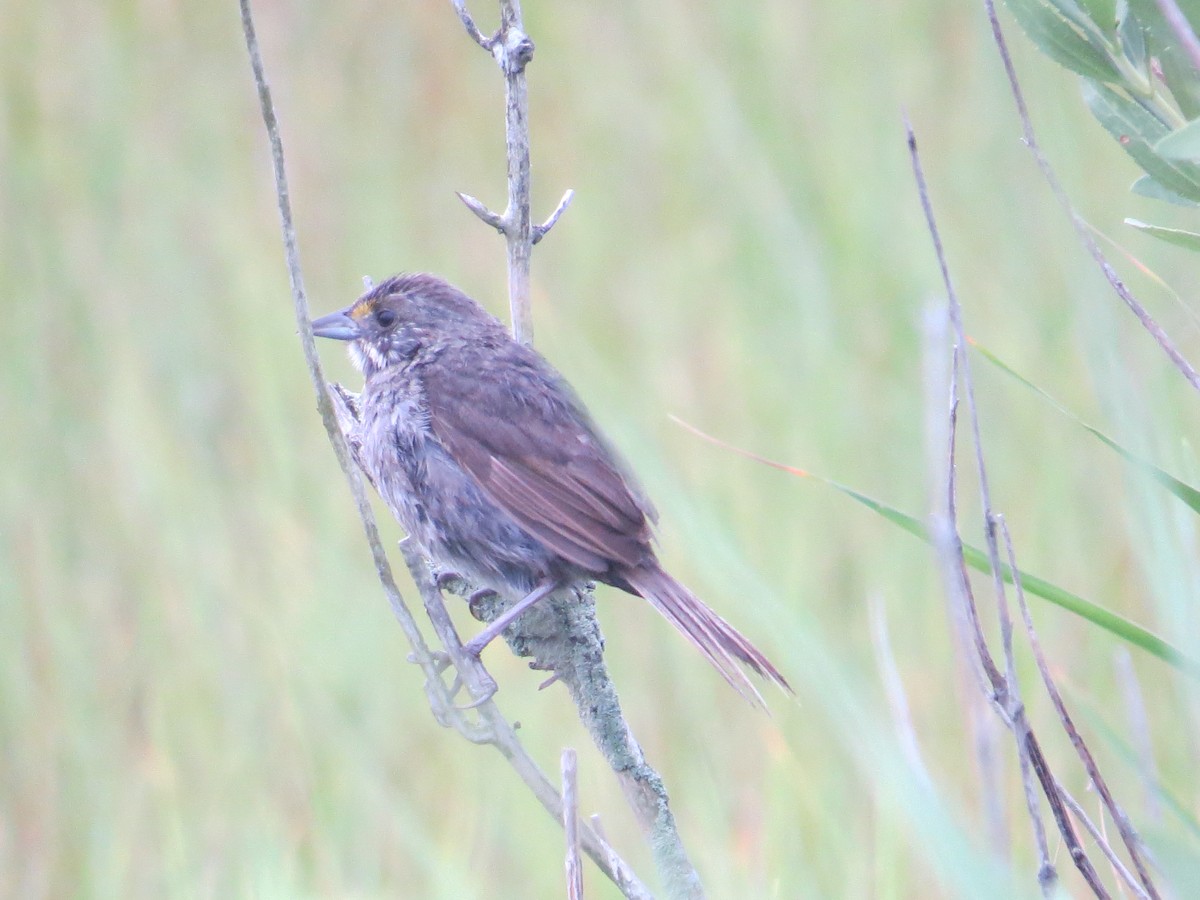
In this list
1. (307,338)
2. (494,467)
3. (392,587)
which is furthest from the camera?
(494,467)

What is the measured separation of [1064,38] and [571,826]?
1050 mm

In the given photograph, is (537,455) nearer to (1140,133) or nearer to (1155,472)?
(1140,133)

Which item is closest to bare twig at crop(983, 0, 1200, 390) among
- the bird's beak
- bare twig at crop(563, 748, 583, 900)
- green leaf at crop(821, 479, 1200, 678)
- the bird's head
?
green leaf at crop(821, 479, 1200, 678)

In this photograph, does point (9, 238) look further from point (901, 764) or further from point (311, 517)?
point (901, 764)

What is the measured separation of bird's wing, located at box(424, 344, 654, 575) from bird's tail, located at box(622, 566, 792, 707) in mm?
56

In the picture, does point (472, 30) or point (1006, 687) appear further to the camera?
point (472, 30)

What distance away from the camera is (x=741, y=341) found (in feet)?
16.5

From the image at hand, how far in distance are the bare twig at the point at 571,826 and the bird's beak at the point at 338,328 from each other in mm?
2203

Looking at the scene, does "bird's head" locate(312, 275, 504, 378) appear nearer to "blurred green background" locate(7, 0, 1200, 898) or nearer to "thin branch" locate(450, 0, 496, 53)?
"blurred green background" locate(7, 0, 1200, 898)

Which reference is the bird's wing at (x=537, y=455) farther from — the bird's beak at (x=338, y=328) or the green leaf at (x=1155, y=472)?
the green leaf at (x=1155, y=472)

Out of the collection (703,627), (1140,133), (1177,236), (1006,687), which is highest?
(1140,133)

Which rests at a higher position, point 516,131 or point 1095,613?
point 516,131

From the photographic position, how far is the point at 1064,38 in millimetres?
1627

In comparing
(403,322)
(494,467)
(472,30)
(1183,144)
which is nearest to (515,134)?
(472,30)
